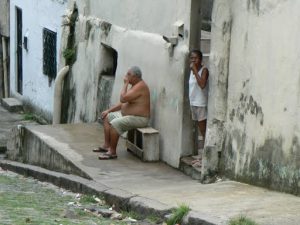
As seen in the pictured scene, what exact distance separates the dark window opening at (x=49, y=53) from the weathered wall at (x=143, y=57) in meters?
1.85

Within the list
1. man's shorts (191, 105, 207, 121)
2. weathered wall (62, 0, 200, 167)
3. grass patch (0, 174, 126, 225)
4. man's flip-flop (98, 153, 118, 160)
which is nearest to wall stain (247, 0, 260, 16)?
weathered wall (62, 0, 200, 167)

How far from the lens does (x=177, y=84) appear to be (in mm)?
12109

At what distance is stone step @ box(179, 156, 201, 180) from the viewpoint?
1133 cm

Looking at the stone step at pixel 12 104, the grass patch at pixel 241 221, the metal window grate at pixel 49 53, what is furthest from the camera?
the stone step at pixel 12 104

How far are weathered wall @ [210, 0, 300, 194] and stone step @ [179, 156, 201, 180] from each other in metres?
0.69

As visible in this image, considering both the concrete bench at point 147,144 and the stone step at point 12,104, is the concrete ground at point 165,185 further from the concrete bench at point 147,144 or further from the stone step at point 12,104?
the stone step at point 12,104

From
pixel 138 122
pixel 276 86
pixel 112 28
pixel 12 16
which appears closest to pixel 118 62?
pixel 112 28

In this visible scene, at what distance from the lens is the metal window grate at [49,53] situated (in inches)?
754

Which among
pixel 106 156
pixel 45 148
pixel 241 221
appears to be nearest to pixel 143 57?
pixel 106 156

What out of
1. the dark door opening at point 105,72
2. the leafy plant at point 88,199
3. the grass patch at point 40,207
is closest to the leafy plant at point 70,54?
the dark door opening at point 105,72

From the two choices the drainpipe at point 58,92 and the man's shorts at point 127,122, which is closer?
the man's shorts at point 127,122

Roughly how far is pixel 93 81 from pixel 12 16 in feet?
24.4

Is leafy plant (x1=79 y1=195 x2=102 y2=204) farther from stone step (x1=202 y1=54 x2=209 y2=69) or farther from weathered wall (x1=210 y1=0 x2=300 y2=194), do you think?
stone step (x1=202 y1=54 x2=209 y2=69)

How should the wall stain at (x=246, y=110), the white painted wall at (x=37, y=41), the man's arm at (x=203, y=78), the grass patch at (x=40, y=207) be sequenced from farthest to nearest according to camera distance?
the white painted wall at (x=37, y=41) → the man's arm at (x=203, y=78) → the wall stain at (x=246, y=110) → the grass patch at (x=40, y=207)
